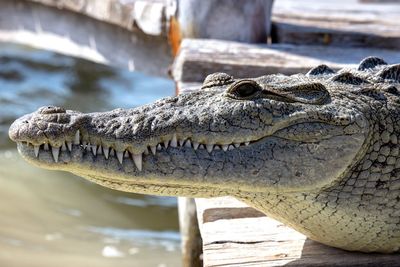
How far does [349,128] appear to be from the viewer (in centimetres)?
235

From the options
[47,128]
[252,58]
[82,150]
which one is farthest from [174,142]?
[252,58]

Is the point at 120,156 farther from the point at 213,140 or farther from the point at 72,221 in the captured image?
the point at 72,221

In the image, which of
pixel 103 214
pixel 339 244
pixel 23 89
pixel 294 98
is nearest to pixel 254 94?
pixel 294 98

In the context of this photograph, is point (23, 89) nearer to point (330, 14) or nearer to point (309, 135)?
point (330, 14)

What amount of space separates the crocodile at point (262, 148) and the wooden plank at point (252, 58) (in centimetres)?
144

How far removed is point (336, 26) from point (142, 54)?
1368mm

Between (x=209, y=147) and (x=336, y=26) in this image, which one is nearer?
(x=209, y=147)

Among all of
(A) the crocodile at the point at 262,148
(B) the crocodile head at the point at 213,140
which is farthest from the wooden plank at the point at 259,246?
(B) the crocodile head at the point at 213,140

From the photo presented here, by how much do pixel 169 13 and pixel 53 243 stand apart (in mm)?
1814

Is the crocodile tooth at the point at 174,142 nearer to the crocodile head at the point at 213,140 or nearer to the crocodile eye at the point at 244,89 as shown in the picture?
the crocodile head at the point at 213,140

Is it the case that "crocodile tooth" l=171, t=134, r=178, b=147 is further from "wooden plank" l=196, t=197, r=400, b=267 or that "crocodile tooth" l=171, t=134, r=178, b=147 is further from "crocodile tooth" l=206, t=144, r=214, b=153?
"wooden plank" l=196, t=197, r=400, b=267

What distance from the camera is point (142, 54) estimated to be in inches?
210

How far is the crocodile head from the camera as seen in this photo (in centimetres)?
221

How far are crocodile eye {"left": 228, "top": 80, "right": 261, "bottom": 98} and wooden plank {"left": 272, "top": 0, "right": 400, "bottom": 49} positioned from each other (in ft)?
7.88
